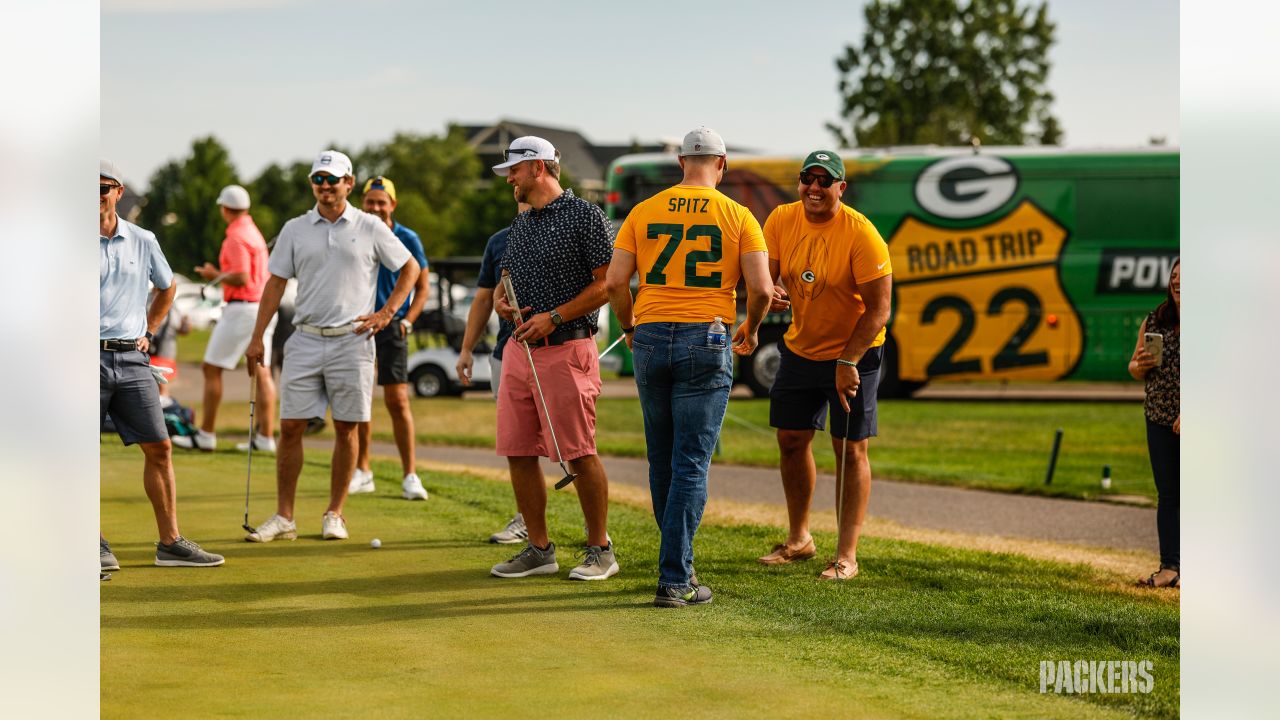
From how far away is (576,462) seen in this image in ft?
23.2

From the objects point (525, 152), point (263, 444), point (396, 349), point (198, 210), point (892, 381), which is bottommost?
point (263, 444)

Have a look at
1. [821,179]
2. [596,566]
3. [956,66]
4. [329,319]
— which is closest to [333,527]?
[329,319]

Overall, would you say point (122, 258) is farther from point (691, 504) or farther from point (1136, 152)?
point (1136, 152)

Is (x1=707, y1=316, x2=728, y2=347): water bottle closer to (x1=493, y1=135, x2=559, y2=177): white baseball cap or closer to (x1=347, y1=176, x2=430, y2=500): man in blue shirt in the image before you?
(x1=493, y1=135, x2=559, y2=177): white baseball cap

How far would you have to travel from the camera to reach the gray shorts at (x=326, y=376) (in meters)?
8.05

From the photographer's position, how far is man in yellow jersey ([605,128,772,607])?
639 centimetres

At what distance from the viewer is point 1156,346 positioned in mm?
7504

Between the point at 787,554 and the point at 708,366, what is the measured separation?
1661 millimetres

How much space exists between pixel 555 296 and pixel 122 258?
2004 mm

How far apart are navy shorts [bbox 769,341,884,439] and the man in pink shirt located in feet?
17.3

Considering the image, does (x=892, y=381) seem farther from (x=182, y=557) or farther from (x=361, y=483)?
(x=182, y=557)

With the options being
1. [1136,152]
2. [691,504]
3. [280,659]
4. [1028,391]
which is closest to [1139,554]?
[691,504]

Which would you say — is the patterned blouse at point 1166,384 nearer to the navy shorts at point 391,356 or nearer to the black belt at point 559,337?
the black belt at point 559,337

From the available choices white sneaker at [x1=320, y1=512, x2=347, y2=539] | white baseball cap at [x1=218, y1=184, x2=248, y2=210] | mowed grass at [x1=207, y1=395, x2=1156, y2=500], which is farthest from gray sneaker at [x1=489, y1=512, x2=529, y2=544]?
mowed grass at [x1=207, y1=395, x2=1156, y2=500]
